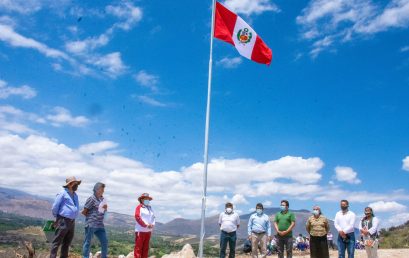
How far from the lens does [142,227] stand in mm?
11336

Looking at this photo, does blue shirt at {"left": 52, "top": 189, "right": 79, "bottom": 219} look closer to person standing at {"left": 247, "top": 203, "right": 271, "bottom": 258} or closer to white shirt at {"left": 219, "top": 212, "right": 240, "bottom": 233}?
white shirt at {"left": 219, "top": 212, "right": 240, "bottom": 233}

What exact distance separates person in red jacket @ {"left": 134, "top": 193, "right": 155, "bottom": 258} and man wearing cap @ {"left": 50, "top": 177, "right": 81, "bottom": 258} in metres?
1.97

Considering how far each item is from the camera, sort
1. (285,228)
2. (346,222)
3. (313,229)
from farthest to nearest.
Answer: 1. (285,228)
2. (313,229)
3. (346,222)

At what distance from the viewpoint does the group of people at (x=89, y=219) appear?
9547 millimetres

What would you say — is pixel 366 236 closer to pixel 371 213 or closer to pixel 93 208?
pixel 371 213

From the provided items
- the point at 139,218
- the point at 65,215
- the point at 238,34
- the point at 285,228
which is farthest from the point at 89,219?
the point at 238,34

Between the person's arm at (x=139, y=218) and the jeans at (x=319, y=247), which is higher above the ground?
the person's arm at (x=139, y=218)

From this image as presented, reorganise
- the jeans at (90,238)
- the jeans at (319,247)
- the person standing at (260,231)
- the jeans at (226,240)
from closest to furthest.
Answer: the jeans at (90,238), the jeans at (319,247), the jeans at (226,240), the person standing at (260,231)

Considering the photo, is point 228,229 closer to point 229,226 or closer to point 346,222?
point 229,226

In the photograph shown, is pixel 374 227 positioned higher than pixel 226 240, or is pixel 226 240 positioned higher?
pixel 374 227

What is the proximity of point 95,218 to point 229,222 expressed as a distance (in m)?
4.76

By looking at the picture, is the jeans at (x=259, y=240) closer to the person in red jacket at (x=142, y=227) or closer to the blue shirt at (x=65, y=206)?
the person in red jacket at (x=142, y=227)

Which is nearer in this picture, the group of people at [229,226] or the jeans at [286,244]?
the group of people at [229,226]

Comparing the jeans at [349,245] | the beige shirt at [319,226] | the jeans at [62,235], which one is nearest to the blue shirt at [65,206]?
the jeans at [62,235]
